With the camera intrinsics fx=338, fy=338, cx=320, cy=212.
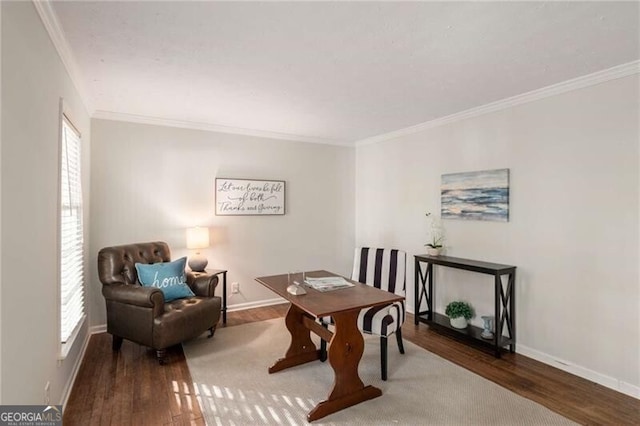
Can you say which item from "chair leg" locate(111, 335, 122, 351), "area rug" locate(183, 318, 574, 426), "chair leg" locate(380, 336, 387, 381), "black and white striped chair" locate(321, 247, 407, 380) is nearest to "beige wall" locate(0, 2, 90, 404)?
"chair leg" locate(111, 335, 122, 351)

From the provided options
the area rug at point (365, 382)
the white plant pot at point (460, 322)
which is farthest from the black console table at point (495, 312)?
the area rug at point (365, 382)

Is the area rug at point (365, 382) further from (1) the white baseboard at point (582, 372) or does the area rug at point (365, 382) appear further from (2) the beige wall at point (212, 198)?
(2) the beige wall at point (212, 198)

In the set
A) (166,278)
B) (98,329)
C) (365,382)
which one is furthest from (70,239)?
(365,382)

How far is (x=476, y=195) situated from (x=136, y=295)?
134 inches

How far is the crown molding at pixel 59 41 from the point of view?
5.70 ft

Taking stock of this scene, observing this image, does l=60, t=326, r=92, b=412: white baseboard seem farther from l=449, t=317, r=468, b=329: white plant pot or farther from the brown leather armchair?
l=449, t=317, r=468, b=329: white plant pot

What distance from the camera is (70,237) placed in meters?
2.62

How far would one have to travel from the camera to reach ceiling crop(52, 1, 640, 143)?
5.92 feet

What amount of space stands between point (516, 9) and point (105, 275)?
3.77 meters

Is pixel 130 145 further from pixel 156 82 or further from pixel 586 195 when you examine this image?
pixel 586 195

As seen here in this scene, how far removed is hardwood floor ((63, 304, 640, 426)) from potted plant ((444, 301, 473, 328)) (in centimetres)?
22

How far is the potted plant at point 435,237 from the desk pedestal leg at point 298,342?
1717 millimetres

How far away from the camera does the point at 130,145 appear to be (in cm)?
381

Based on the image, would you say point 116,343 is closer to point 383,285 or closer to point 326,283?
point 326,283
